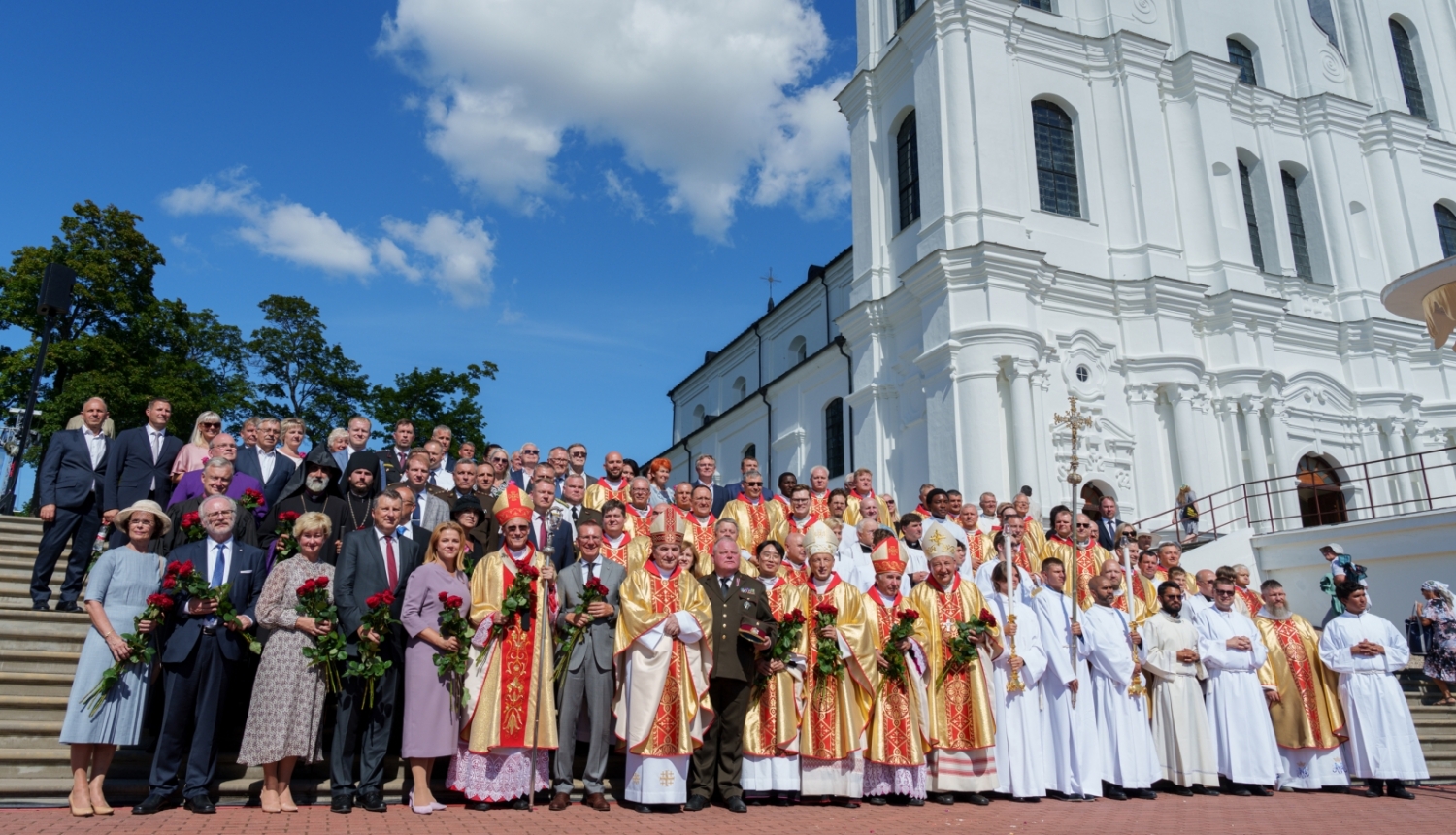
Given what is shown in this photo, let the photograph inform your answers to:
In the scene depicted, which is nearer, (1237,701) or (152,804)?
(152,804)

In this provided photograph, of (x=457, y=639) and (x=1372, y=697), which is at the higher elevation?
(x=457, y=639)

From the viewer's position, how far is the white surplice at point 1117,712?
905 cm

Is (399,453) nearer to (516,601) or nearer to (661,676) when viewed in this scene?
(516,601)

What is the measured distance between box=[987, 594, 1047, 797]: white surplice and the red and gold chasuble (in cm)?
94

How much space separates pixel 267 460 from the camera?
962 cm

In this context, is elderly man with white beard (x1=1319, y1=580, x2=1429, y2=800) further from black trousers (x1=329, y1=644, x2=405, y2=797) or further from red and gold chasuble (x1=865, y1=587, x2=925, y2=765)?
black trousers (x1=329, y1=644, x2=405, y2=797)

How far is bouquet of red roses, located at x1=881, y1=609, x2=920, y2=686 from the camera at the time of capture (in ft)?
26.7

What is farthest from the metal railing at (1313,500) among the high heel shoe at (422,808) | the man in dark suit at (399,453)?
A: the high heel shoe at (422,808)

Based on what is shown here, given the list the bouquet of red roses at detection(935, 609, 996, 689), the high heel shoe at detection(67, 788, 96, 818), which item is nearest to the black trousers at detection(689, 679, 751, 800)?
the bouquet of red roses at detection(935, 609, 996, 689)

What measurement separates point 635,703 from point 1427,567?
49.5 ft

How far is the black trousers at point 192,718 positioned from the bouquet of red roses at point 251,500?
2.07 m

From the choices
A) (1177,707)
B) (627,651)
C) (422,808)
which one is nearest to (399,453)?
(627,651)

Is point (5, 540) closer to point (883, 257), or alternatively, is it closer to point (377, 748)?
Result: point (377, 748)

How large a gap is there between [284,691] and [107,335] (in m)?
23.2
